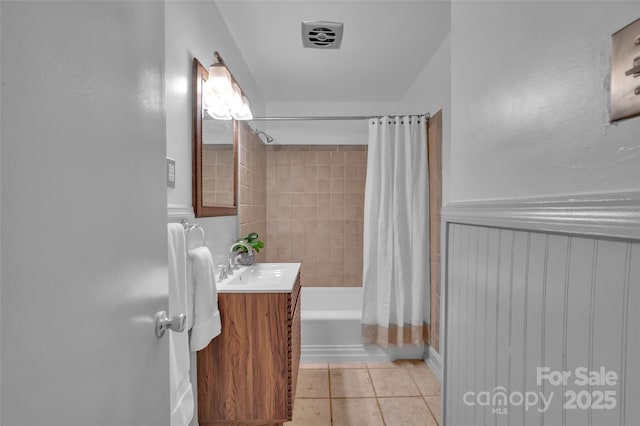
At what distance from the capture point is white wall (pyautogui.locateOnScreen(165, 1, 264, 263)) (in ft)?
4.64

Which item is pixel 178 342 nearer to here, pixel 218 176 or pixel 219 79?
pixel 218 176

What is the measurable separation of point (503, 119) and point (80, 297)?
3.20 ft

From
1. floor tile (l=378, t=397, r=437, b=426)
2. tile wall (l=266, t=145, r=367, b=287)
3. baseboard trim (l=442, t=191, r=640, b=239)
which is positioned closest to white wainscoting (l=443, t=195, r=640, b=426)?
baseboard trim (l=442, t=191, r=640, b=239)

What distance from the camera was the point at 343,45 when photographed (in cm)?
248

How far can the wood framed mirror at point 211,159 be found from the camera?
66.7 inches

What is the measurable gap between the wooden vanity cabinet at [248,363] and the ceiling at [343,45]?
1.65m

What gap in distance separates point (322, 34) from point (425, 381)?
8.21 ft

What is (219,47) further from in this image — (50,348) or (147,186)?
(50,348)

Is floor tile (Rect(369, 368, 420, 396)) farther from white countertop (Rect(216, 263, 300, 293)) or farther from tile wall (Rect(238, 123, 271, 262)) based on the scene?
tile wall (Rect(238, 123, 271, 262))

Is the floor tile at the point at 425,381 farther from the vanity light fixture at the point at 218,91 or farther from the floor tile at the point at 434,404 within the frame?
the vanity light fixture at the point at 218,91

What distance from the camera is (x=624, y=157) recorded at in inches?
20.9

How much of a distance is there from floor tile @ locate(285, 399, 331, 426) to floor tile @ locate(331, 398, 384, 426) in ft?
0.15

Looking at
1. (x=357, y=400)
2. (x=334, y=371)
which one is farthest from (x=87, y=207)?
(x=334, y=371)

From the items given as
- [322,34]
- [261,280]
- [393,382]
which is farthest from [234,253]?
[322,34]
